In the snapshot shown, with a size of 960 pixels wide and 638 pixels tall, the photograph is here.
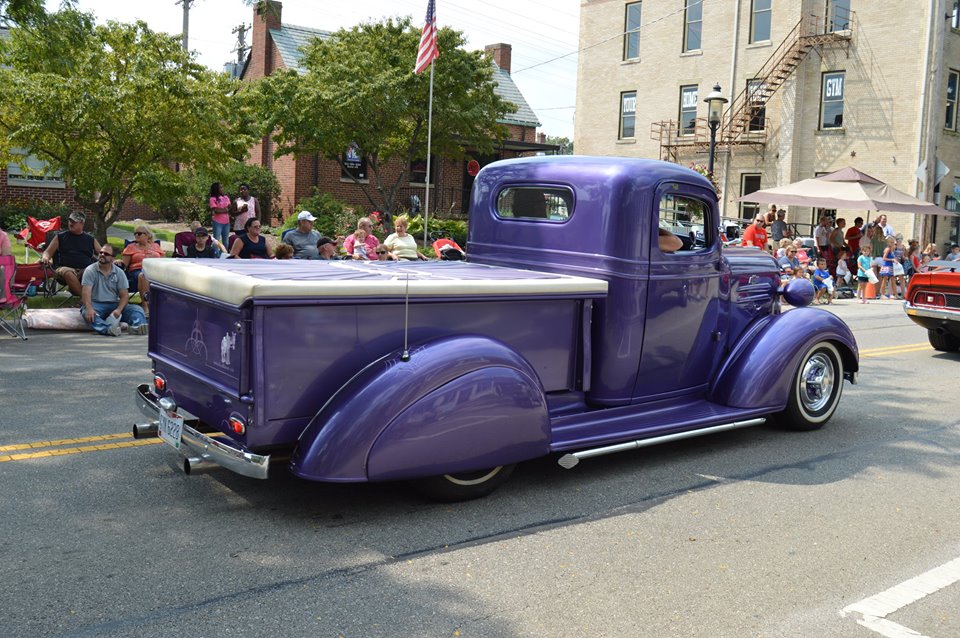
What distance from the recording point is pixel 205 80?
17.3 m

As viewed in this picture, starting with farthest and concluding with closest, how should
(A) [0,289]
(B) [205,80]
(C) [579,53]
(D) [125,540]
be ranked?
(C) [579,53], (B) [205,80], (A) [0,289], (D) [125,540]

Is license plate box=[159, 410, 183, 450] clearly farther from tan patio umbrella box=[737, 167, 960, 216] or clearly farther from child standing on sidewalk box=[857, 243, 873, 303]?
tan patio umbrella box=[737, 167, 960, 216]

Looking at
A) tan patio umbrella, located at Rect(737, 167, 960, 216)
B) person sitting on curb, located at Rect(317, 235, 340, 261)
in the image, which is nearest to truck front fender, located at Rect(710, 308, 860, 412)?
person sitting on curb, located at Rect(317, 235, 340, 261)

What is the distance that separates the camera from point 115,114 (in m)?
15.5

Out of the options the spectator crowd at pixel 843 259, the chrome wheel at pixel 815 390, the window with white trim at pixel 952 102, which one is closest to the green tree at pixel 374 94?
the spectator crowd at pixel 843 259

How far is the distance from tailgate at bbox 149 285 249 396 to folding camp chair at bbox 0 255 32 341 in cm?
550

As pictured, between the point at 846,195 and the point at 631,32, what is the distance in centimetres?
1700

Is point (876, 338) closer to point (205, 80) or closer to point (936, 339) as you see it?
point (936, 339)

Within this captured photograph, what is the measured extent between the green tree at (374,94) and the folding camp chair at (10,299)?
658 inches

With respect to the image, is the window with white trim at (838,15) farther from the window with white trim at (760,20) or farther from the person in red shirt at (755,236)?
the person in red shirt at (755,236)

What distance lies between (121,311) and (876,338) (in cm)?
1056

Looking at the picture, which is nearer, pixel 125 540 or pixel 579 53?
pixel 125 540

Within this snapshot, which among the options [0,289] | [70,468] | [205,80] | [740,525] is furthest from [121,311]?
[740,525]

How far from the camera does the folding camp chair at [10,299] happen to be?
33.1 feet
